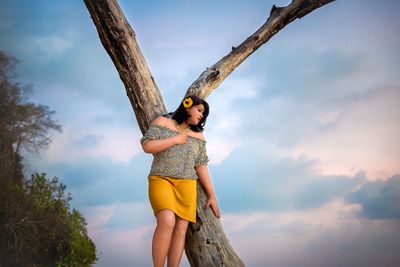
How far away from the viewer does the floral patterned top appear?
3400mm

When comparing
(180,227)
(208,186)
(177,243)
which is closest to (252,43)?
(208,186)

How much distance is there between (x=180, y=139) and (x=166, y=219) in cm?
61

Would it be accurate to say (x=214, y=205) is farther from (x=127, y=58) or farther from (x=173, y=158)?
(x=127, y=58)

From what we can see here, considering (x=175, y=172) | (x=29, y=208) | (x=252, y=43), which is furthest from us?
(x=29, y=208)

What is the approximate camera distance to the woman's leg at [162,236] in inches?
125

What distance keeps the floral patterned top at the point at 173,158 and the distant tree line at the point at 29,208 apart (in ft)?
16.3

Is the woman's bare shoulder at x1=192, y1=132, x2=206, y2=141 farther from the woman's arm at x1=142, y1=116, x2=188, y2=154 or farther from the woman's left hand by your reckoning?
the woman's left hand

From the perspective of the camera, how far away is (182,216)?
335 cm

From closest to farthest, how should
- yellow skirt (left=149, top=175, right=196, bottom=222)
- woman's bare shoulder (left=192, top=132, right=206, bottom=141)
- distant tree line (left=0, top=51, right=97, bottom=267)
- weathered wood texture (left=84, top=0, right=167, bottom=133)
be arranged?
yellow skirt (left=149, top=175, right=196, bottom=222)
woman's bare shoulder (left=192, top=132, right=206, bottom=141)
weathered wood texture (left=84, top=0, right=167, bottom=133)
distant tree line (left=0, top=51, right=97, bottom=267)

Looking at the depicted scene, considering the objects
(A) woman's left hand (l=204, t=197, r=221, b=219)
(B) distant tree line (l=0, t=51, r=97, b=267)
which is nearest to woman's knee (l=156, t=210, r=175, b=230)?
(A) woman's left hand (l=204, t=197, r=221, b=219)

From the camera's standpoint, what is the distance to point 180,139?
3.39m

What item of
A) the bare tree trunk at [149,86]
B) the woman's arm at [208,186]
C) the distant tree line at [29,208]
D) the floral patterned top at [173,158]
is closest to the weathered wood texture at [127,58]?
the bare tree trunk at [149,86]

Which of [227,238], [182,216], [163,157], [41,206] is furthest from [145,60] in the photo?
[41,206]

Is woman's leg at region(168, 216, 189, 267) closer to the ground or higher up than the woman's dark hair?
closer to the ground
